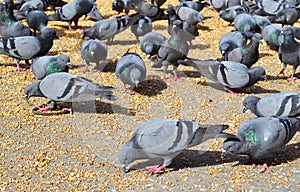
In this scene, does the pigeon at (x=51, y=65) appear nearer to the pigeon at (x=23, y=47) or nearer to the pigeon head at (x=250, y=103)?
the pigeon at (x=23, y=47)

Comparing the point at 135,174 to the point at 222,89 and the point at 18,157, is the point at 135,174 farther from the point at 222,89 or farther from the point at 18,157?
the point at 222,89

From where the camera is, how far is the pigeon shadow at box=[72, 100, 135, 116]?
7.61m

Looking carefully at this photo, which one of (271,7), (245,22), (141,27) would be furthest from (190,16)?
(271,7)

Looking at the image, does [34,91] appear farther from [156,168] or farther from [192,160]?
[192,160]

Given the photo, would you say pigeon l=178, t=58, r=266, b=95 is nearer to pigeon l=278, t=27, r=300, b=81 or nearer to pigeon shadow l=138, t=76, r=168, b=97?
pigeon shadow l=138, t=76, r=168, b=97

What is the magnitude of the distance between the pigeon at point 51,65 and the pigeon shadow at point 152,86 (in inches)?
52.6

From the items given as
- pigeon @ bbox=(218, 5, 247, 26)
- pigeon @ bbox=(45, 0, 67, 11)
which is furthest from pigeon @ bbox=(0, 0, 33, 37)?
pigeon @ bbox=(218, 5, 247, 26)

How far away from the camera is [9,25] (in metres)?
10.3

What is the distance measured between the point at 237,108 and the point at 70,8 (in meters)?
5.46

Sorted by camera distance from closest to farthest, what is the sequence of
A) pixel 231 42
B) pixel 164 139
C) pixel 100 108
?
pixel 164 139
pixel 100 108
pixel 231 42

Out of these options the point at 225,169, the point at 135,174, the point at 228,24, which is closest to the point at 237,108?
the point at 225,169

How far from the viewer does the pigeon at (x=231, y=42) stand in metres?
9.34

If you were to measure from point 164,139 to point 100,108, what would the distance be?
2336mm

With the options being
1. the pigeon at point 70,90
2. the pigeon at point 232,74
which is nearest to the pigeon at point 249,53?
the pigeon at point 232,74
